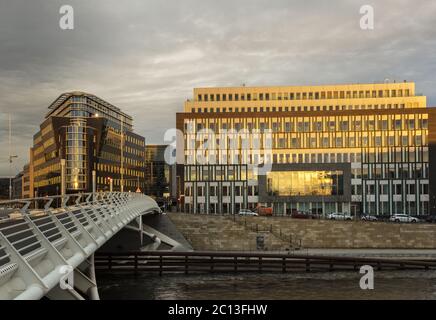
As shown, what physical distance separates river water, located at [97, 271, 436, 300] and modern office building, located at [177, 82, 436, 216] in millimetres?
62800

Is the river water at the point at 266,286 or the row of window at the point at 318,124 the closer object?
the river water at the point at 266,286

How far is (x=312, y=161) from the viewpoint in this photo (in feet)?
360

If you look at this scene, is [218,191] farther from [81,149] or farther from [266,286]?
[266,286]

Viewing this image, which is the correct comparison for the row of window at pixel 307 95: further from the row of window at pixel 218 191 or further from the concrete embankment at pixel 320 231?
the concrete embankment at pixel 320 231

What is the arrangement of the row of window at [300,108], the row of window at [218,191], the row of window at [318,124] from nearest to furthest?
1. the row of window at [318,124]
2. the row of window at [218,191]
3. the row of window at [300,108]

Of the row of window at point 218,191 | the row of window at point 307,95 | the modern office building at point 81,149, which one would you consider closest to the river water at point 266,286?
the row of window at point 218,191

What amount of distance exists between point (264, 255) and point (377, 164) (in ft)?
228

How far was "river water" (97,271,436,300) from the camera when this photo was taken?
33.2 m

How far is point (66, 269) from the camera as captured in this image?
494 inches

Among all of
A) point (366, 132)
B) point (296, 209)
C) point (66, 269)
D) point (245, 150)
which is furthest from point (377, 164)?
point (66, 269)

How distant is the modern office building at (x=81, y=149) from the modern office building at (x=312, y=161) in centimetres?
1770

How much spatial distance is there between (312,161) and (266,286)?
7458 centimetres

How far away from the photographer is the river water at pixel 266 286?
33250mm
